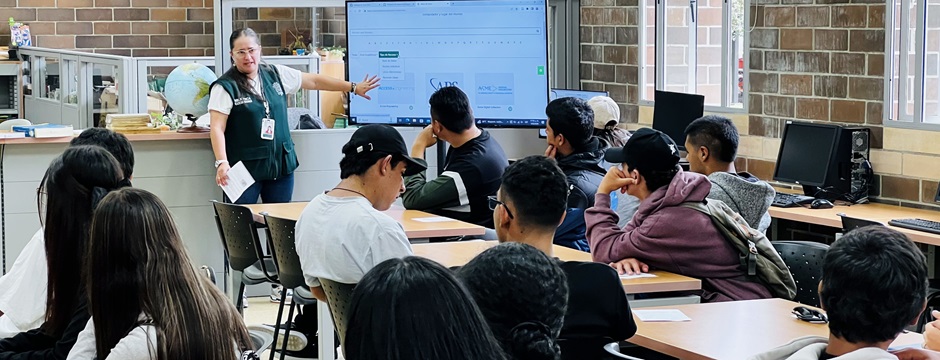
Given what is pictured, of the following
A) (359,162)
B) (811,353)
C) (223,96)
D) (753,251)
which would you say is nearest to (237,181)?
(223,96)

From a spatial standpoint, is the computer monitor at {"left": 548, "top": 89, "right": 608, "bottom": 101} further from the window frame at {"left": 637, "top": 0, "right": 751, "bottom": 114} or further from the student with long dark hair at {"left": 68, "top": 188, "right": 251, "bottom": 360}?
the student with long dark hair at {"left": 68, "top": 188, "right": 251, "bottom": 360}

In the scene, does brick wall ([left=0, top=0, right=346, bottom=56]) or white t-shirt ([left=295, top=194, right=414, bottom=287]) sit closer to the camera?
white t-shirt ([left=295, top=194, right=414, bottom=287])

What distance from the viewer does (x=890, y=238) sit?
236cm

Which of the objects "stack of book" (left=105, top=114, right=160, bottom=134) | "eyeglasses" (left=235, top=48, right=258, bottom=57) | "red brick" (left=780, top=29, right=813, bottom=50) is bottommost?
"stack of book" (left=105, top=114, right=160, bottom=134)

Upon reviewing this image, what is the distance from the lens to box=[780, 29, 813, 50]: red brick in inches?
265

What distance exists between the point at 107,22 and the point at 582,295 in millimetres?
10044

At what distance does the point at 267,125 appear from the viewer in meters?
6.53

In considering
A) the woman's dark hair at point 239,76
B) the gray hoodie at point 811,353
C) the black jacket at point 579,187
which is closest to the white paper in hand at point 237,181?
the woman's dark hair at point 239,76

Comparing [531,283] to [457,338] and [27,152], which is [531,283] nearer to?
[457,338]

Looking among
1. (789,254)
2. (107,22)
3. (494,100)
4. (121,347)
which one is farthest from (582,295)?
(107,22)

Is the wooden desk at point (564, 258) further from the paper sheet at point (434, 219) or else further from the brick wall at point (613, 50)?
the brick wall at point (613, 50)

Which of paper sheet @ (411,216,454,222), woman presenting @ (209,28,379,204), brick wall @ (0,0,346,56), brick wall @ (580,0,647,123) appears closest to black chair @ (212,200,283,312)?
paper sheet @ (411,216,454,222)

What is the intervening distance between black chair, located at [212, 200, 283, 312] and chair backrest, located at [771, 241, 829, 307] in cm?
218

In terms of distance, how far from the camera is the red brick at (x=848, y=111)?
639cm
